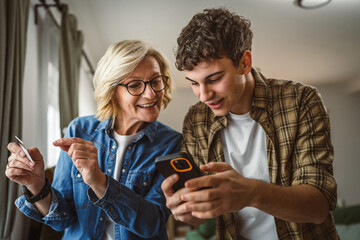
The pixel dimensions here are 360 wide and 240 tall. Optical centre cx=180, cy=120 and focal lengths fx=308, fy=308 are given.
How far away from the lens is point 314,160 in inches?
41.6

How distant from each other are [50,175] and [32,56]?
858mm

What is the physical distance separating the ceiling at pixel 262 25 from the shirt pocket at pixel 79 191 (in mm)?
1413

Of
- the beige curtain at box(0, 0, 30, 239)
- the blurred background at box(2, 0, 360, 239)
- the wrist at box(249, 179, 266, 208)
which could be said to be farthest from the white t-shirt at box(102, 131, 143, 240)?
the blurred background at box(2, 0, 360, 239)

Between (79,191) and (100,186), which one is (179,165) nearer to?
(100,186)

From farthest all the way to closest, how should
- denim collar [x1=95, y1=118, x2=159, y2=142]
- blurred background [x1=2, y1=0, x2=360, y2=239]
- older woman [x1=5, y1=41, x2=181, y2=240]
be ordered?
blurred background [x1=2, y1=0, x2=360, y2=239] < denim collar [x1=95, y1=118, x2=159, y2=142] < older woman [x1=5, y1=41, x2=181, y2=240]

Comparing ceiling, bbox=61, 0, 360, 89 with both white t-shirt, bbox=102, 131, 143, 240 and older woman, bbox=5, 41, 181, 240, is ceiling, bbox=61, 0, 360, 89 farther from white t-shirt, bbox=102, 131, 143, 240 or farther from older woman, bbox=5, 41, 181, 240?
white t-shirt, bbox=102, 131, 143, 240

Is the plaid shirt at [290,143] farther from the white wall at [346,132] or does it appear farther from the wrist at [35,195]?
the white wall at [346,132]

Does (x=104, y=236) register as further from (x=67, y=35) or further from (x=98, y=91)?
(x=67, y=35)

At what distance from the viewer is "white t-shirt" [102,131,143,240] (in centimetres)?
125

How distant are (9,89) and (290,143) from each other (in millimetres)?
1273

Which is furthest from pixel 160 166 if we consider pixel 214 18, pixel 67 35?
pixel 67 35

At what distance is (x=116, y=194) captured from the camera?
42.6 inches

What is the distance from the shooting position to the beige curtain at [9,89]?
55.8 inches

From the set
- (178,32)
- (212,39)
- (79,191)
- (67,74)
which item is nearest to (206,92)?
(212,39)
